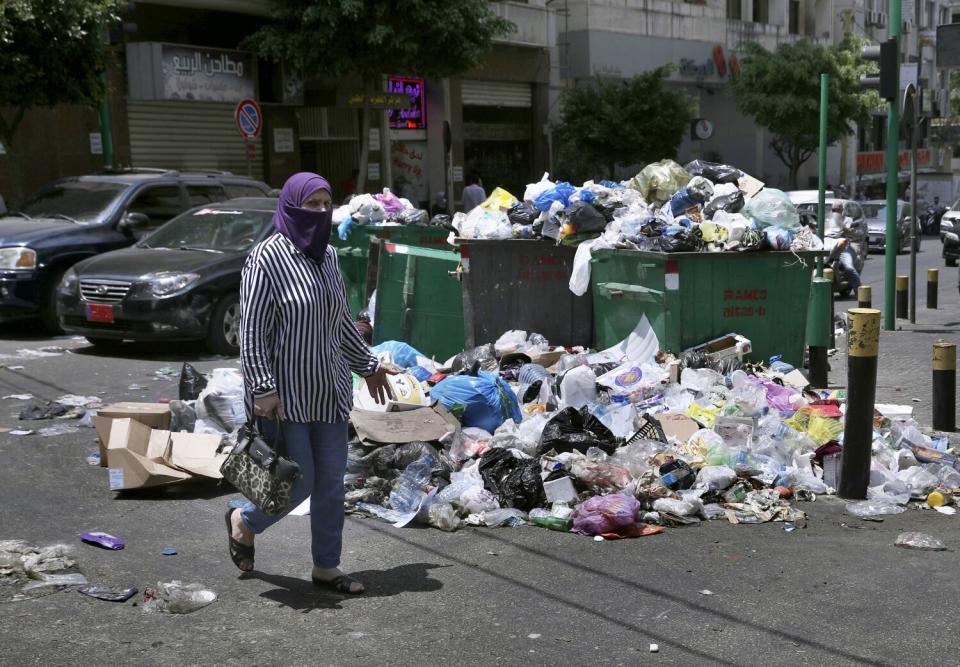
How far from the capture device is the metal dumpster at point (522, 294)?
32.9ft

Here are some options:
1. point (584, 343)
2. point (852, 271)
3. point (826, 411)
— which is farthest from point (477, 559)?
point (852, 271)

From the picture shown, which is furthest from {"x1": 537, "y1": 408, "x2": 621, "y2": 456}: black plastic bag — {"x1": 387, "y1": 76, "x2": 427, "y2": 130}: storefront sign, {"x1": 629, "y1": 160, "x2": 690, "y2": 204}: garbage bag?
{"x1": 387, "y1": 76, "x2": 427, "y2": 130}: storefront sign

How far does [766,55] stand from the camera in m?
38.0

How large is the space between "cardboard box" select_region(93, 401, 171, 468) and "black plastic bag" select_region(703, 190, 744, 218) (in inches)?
184

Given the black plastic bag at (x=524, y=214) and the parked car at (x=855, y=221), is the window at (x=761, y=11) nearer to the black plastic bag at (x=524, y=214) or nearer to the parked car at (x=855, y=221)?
the parked car at (x=855, y=221)

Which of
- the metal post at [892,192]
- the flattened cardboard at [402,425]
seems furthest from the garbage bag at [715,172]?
the flattened cardboard at [402,425]

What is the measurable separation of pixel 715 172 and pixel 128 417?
227 inches

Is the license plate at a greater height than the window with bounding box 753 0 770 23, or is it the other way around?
the window with bounding box 753 0 770 23

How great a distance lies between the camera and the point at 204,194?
45.9ft

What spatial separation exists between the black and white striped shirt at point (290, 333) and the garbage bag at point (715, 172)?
6347 millimetres

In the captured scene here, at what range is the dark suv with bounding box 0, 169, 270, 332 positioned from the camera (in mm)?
12586

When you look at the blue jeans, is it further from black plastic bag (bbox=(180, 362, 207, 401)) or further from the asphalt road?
black plastic bag (bbox=(180, 362, 207, 401))

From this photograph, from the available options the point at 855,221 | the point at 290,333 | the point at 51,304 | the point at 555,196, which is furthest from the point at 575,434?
the point at 855,221

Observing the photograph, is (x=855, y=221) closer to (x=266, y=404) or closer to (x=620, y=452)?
(x=620, y=452)
